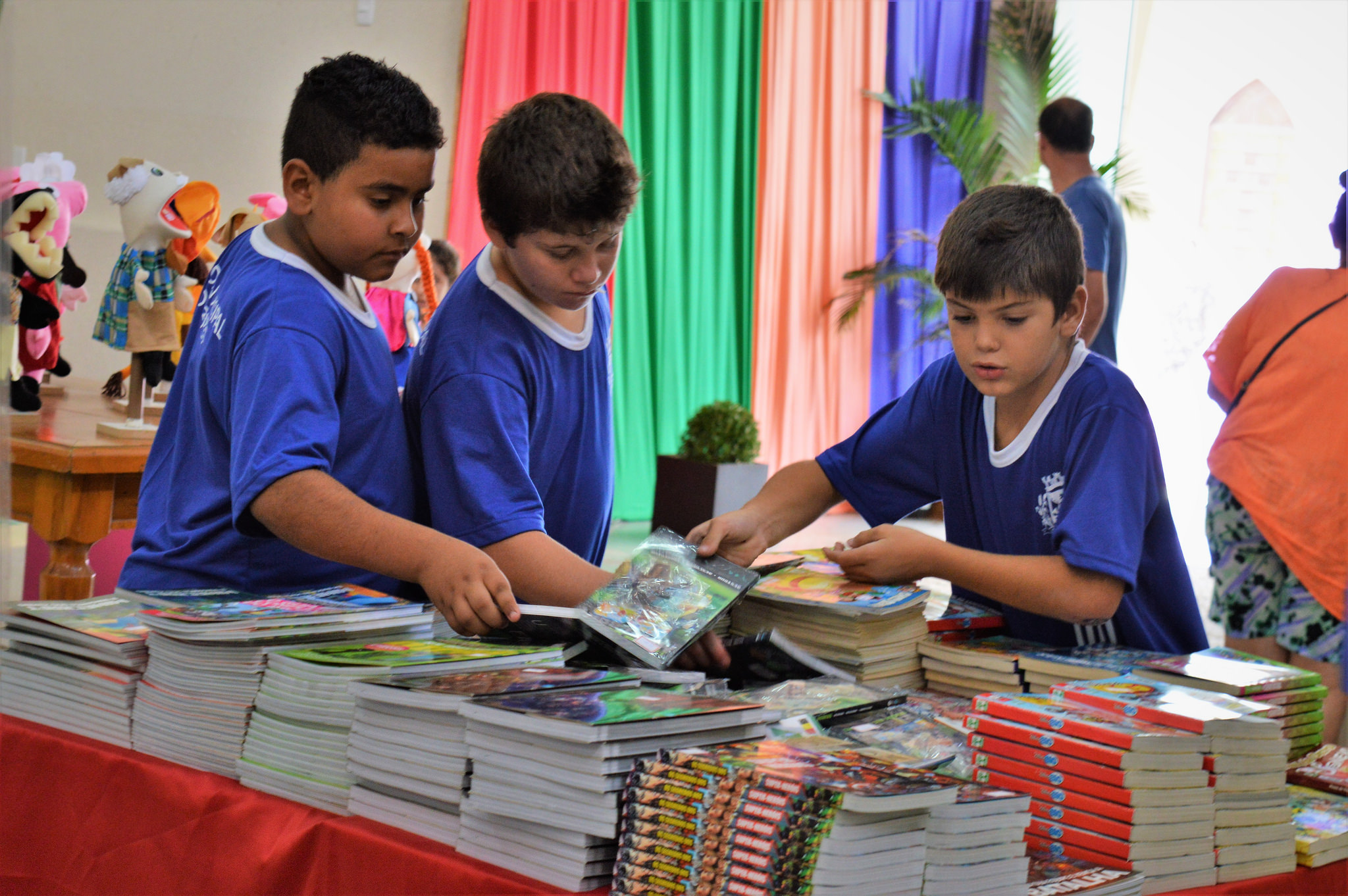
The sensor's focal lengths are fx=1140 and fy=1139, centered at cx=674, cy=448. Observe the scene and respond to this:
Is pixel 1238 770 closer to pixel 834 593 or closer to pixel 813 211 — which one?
pixel 834 593

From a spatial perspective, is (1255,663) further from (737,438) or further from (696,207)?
(696,207)

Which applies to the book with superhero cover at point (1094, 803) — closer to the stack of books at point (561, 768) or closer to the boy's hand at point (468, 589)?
the stack of books at point (561, 768)

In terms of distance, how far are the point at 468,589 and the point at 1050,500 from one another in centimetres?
82

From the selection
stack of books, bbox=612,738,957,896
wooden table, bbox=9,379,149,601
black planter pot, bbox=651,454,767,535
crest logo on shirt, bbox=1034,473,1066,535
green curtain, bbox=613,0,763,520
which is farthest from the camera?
green curtain, bbox=613,0,763,520

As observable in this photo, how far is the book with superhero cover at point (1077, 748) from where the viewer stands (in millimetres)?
969

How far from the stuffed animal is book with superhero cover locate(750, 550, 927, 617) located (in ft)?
6.85

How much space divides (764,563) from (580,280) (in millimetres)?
509

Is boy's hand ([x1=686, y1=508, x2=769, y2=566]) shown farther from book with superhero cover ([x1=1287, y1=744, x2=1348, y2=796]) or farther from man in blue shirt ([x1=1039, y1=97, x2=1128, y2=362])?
man in blue shirt ([x1=1039, y1=97, x2=1128, y2=362])

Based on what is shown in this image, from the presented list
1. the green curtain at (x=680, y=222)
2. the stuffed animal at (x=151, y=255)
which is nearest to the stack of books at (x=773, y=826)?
the stuffed animal at (x=151, y=255)

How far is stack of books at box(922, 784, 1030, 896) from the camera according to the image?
2.74 feet

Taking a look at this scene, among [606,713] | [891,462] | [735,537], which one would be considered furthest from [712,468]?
→ [606,713]

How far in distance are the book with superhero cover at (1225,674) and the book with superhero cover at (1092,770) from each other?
0.23 metres

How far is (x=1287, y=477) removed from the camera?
2.72 metres

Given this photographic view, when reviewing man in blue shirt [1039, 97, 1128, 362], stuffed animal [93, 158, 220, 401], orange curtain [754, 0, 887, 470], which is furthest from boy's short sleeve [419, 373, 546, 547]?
orange curtain [754, 0, 887, 470]
